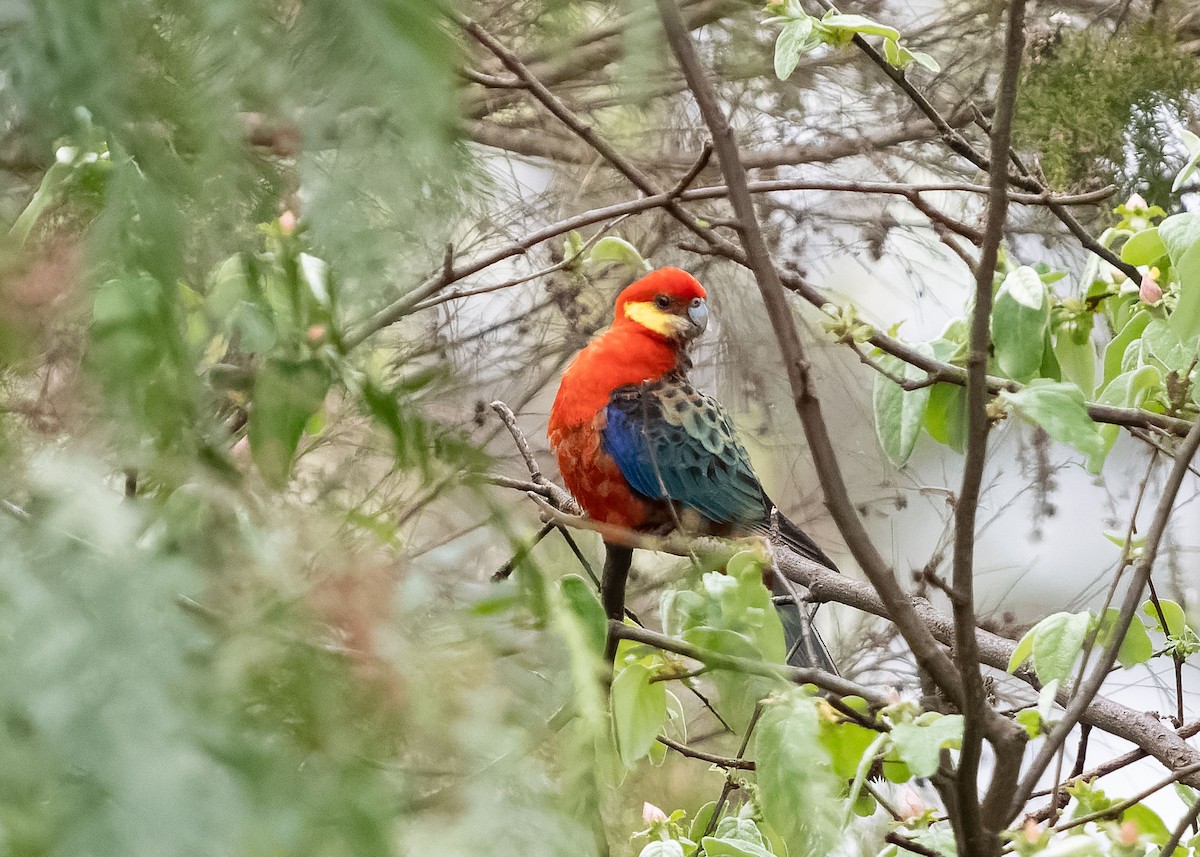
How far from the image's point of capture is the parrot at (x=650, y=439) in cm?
136

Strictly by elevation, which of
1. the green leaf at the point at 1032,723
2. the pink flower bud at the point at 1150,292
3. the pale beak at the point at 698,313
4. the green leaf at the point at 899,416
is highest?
the pink flower bud at the point at 1150,292

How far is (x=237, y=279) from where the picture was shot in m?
0.17

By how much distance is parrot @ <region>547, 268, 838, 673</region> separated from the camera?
136 cm

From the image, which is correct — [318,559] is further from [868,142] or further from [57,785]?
[868,142]

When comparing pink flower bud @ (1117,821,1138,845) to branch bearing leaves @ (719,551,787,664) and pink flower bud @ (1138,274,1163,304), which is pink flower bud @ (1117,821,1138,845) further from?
pink flower bud @ (1138,274,1163,304)

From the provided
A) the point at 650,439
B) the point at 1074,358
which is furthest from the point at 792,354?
the point at 650,439

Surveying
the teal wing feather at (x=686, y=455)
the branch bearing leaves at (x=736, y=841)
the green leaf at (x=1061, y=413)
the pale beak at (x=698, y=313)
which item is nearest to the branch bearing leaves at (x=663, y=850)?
the branch bearing leaves at (x=736, y=841)

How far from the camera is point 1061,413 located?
1.72 feet

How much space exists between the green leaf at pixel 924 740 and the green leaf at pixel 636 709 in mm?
113

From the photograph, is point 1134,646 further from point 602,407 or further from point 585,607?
point 602,407

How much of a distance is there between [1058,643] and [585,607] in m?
0.47

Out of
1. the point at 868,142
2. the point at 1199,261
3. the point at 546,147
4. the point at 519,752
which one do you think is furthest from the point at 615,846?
the point at 868,142

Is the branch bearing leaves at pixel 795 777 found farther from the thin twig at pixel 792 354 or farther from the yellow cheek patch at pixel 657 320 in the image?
the yellow cheek patch at pixel 657 320

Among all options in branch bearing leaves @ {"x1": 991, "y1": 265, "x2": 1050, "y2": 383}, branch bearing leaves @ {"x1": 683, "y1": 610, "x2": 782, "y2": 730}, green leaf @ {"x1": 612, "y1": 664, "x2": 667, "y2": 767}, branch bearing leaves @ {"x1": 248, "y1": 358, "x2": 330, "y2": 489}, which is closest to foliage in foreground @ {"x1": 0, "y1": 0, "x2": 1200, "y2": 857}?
branch bearing leaves @ {"x1": 248, "y1": 358, "x2": 330, "y2": 489}
